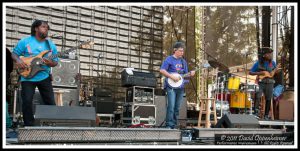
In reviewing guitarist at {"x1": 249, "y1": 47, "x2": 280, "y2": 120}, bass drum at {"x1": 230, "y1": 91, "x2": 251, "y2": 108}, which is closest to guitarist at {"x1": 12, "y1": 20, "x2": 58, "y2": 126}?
guitarist at {"x1": 249, "y1": 47, "x2": 280, "y2": 120}

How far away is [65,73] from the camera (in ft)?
25.2

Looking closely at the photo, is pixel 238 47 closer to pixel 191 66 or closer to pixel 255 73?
pixel 191 66

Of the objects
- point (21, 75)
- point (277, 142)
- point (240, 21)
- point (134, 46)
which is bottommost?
point (277, 142)

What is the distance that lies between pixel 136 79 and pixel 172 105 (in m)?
2.04

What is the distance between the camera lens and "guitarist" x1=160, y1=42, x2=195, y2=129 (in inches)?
233

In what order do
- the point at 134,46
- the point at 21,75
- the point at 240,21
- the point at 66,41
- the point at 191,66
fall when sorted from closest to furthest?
1. the point at 21,75
2. the point at 66,41
3. the point at 134,46
4. the point at 191,66
5. the point at 240,21

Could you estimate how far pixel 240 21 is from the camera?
12.2 meters

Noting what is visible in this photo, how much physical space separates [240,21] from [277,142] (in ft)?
28.5

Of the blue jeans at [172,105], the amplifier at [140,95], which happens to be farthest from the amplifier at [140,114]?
the blue jeans at [172,105]

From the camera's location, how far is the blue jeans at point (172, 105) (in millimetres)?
5883

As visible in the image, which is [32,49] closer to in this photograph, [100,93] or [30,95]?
[30,95]

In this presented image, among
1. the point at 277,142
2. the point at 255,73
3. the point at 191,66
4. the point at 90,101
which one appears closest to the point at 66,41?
the point at 90,101

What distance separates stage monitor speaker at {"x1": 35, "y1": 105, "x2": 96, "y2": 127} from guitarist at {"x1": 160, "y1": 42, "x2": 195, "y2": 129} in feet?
5.93

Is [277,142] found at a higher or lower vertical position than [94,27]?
lower
